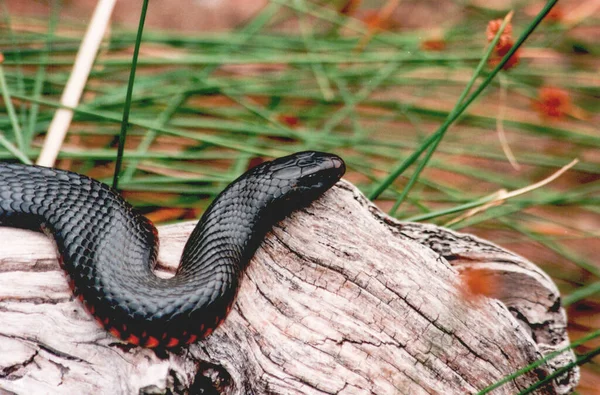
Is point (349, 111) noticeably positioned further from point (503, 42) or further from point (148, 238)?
point (148, 238)

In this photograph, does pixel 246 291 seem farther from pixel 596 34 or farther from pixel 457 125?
pixel 596 34

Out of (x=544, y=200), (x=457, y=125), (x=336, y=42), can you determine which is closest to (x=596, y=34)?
(x=457, y=125)

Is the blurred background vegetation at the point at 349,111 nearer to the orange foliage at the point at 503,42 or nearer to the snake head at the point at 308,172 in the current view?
the snake head at the point at 308,172

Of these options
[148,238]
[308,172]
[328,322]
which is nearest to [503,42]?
[308,172]

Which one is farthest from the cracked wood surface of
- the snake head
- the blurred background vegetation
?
the blurred background vegetation

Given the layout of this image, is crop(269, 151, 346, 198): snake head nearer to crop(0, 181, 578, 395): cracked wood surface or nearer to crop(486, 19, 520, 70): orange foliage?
crop(0, 181, 578, 395): cracked wood surface

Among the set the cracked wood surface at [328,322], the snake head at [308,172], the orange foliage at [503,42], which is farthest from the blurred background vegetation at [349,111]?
the orange foliage at [503,42]
